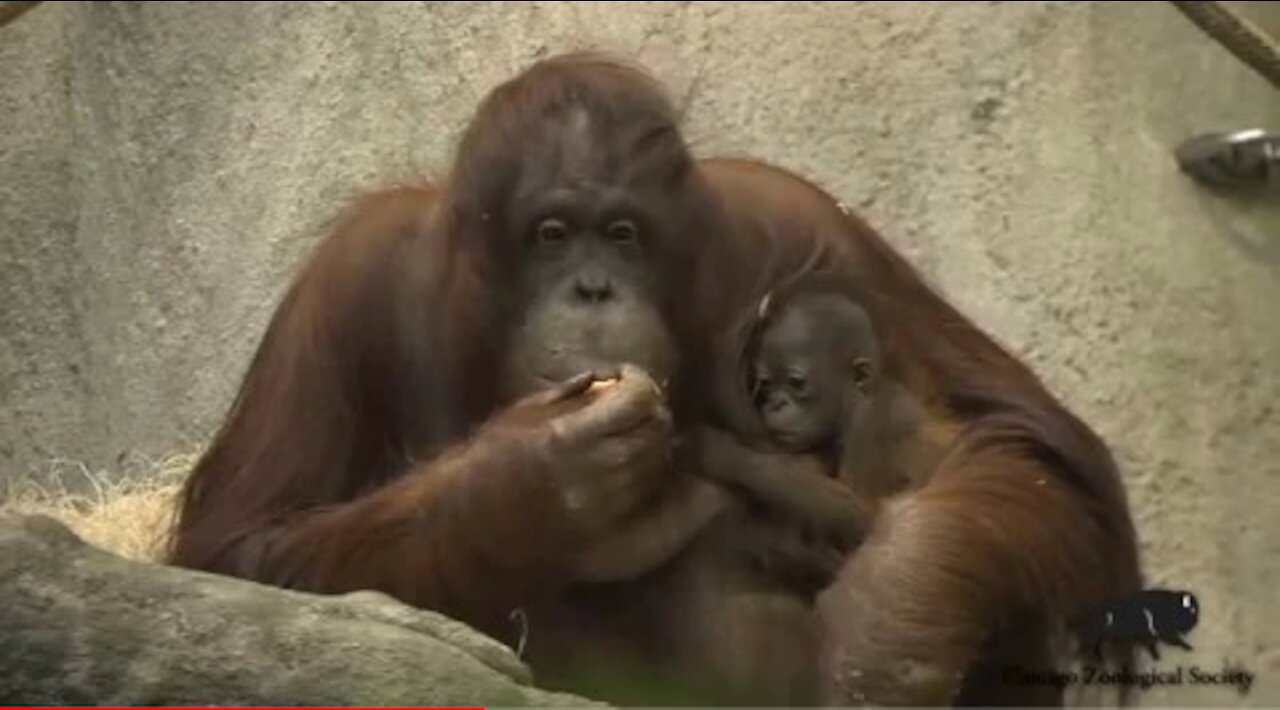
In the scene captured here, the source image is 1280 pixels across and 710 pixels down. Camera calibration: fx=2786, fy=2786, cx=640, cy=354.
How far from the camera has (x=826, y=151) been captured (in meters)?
4.51

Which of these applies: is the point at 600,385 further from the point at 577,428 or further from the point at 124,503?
the point at 124,503

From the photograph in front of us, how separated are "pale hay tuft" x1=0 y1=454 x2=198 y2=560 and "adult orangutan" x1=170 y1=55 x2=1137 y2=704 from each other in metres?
0.13

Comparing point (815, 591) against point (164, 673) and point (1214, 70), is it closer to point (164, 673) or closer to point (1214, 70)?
point (164, 673)

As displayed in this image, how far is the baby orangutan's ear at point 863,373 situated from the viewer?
3.21 m

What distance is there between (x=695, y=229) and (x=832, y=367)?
0.23 meters

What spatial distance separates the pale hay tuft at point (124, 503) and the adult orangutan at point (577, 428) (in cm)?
13

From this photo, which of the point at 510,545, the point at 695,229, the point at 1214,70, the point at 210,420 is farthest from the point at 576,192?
the point at 1214,70

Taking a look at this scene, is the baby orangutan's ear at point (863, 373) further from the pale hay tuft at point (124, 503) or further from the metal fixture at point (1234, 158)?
the pale hay tuft at point (124, 503)

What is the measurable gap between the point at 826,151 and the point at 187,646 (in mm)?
2300

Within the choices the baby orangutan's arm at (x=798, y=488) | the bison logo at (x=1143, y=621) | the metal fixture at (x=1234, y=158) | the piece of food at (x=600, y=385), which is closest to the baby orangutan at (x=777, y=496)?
the baby orangutan's arm at (x=798, y=488)

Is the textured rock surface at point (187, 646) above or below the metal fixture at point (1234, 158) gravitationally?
below

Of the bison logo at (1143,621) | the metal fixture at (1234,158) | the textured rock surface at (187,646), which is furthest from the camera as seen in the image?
the metal fixture at (1234,158)

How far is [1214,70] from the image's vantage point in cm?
407

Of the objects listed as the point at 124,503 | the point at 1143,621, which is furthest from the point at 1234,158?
the point at 124,503
